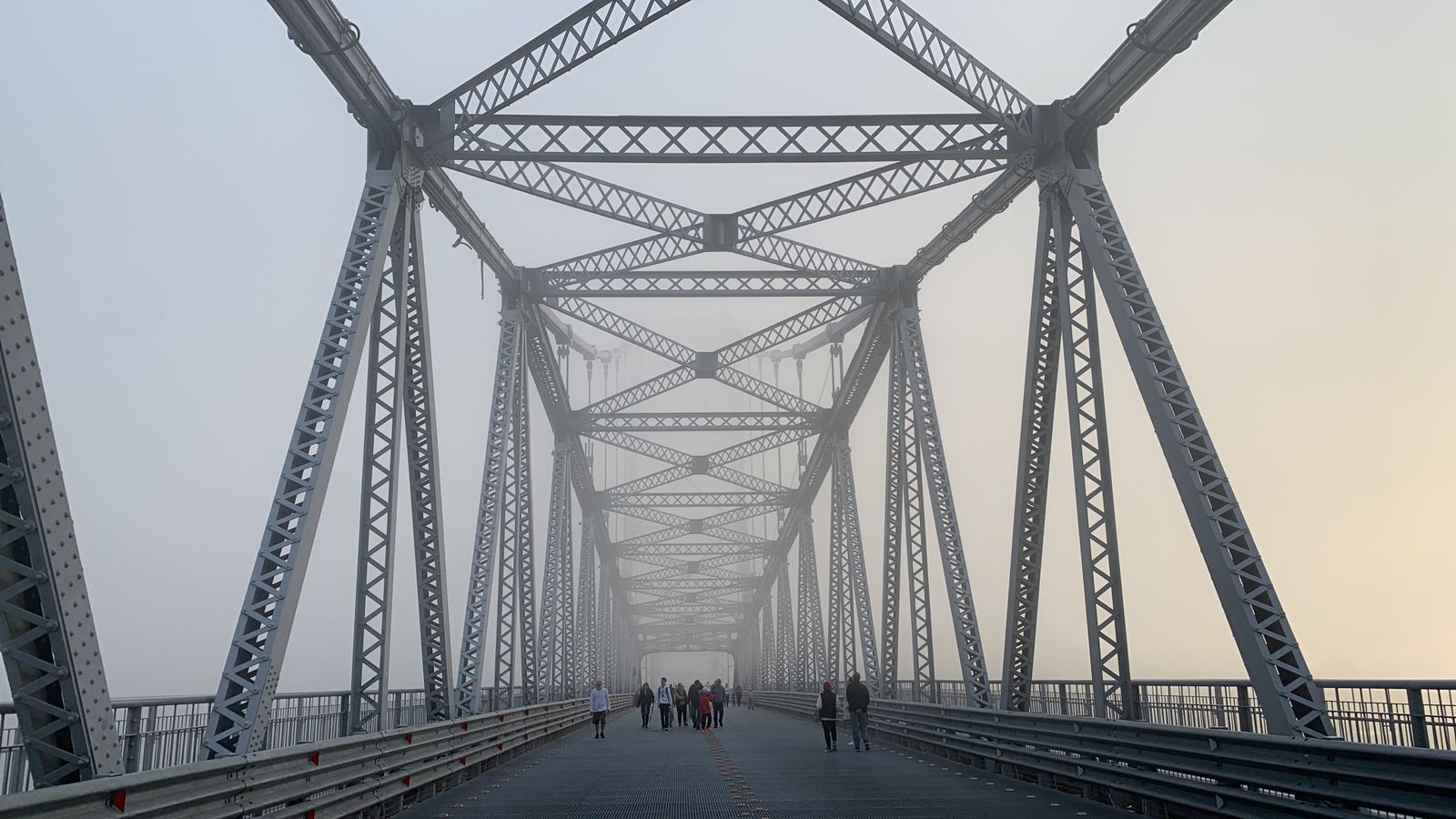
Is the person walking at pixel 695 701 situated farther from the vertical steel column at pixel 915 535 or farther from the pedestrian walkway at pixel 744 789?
the pedestrian walkway at pixel 744 789

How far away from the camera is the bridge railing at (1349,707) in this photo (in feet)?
37.4

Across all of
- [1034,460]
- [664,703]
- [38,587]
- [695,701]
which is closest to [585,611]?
[664,703]

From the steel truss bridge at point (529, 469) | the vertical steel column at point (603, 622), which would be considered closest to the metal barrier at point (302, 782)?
the steel truss bridge at point (529, 469)

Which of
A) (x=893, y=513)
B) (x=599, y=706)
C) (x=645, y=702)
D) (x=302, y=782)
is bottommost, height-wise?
(x=645, y=702)

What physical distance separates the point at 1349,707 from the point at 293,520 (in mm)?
10870

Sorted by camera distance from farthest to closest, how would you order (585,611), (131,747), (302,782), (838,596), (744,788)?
(585,611) < (838,596) < (744,788) < (131,747) < (302,782)

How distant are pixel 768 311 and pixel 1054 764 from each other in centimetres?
5505

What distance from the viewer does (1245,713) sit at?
45.7 ft

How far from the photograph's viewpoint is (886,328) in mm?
29031

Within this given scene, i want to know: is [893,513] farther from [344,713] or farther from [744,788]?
[344,713]

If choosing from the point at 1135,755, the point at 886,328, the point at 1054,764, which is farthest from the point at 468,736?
the point at 886,328

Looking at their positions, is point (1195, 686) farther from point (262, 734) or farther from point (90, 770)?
point (90, 770)

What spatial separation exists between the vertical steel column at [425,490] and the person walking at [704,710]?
1423 cm

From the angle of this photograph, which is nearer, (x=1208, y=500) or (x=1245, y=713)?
(x=1208, y=500)
